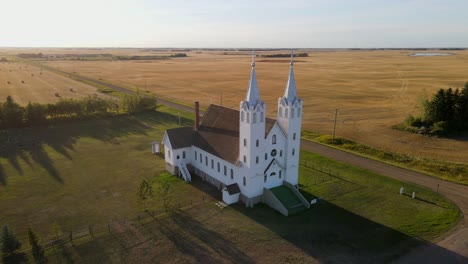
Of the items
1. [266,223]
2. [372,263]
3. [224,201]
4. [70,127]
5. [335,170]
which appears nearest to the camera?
[372,263]

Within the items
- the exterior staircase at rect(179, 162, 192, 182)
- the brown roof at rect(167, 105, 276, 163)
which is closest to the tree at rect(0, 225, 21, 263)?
the exterior staircase at rect(179, 162, 192, 182)

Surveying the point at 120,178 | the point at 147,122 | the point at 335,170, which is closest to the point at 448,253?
the point at 335,170

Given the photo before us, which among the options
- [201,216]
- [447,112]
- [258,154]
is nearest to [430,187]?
[258,154]

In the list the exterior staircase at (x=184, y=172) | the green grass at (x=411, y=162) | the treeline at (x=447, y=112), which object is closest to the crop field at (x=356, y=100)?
the treeline at (x=447, y=112)

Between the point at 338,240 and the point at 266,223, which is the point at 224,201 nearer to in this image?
the point at 266,223

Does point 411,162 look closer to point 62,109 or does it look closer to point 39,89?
point 62,109

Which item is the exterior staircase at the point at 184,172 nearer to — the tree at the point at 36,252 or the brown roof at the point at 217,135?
the brown roof at the point at 217,135
